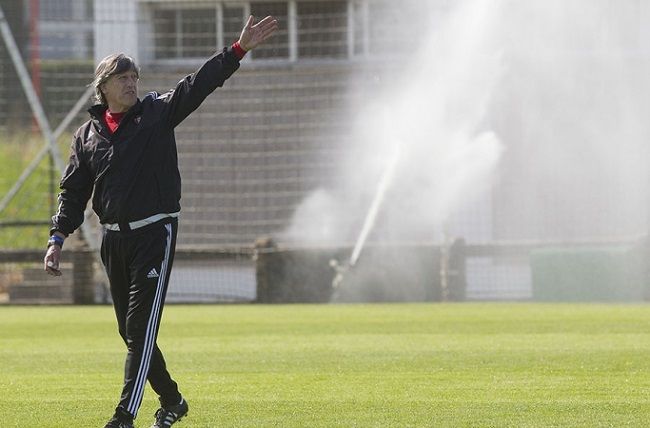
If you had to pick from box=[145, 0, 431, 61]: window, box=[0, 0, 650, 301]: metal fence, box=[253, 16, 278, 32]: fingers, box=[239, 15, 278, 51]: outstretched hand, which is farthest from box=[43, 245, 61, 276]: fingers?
box=[145, 0, 431, 61]: window

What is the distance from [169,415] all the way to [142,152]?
1.51 metres

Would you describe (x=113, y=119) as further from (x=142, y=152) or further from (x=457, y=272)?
(x=457, y=272)

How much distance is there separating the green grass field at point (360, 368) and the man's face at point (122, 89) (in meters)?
1.90

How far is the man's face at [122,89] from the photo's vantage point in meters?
7.70

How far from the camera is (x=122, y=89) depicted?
25.3 feet

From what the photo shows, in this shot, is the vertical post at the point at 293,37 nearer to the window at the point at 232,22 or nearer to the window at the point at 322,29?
the window at the point at 322,29

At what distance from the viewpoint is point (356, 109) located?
79.5 feet

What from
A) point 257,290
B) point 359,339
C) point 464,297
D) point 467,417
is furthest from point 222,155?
point 467,417

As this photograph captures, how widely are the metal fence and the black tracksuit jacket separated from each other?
15.4 m

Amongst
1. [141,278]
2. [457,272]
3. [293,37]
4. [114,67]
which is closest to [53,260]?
[141,278]

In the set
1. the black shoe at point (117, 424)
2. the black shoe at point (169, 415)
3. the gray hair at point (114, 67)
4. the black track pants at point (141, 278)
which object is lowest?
the black shoe at point (169, 415)

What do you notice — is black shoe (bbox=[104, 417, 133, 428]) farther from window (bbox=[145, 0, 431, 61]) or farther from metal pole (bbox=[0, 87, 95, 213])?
window (bbox=[145, 0, 431, 61])

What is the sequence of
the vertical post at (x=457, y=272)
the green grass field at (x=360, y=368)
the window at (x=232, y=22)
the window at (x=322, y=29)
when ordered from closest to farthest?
1. the green grass field at (x=360, y=368)
2. the vertical post at (x=457, y=272)
3. the window at (x=232, y=22)
4. the window at (x=322, y=29)

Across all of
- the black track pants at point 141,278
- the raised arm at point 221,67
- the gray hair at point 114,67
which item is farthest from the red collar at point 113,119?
the black track pants at point 141,278
